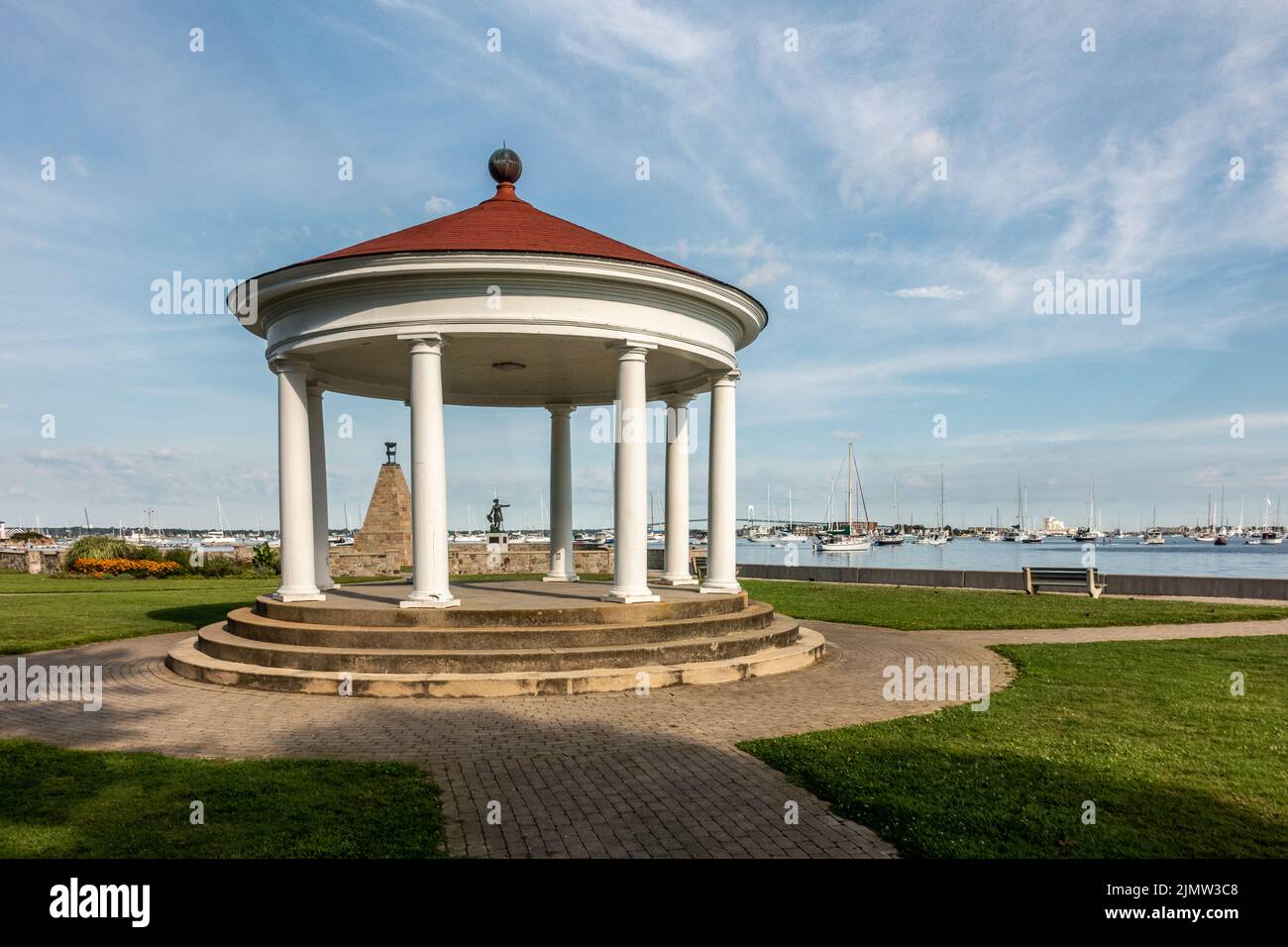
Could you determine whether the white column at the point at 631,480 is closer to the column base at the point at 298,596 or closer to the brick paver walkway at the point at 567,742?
the brick paver walkway at the point at 567,742

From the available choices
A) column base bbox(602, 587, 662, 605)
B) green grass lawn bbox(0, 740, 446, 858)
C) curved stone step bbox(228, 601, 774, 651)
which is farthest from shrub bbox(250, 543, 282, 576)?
green grass lawn bbox(0, 740, 446, 858)

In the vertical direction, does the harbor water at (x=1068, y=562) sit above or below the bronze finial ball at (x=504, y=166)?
below

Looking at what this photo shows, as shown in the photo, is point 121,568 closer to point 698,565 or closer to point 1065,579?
point 698,565

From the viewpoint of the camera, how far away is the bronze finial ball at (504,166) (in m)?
16.9

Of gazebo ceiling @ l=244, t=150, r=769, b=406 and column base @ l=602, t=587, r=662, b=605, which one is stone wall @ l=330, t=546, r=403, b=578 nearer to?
gazebo ceiling @ l=244, t=150, r=769, b=406

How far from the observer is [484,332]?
12.9 metres

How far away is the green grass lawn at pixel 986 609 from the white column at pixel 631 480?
8.02 m

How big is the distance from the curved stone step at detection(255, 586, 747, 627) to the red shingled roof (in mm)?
5372

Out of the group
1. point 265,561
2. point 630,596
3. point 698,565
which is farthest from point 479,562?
point 630,596

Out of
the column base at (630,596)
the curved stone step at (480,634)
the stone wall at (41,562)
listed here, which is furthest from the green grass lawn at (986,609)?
the stone wall at (41,562)

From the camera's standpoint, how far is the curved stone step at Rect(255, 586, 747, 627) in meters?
12.4

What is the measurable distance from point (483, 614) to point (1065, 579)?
2060 centimetres
